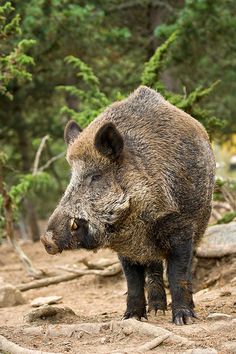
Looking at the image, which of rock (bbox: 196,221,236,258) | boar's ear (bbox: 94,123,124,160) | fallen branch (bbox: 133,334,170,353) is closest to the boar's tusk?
boar's ear (bbox: 94,123,124,160)

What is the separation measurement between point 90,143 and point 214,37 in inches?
429

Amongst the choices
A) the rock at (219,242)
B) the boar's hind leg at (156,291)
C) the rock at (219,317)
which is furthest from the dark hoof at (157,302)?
the rock at (219,242)

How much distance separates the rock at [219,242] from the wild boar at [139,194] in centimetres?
273

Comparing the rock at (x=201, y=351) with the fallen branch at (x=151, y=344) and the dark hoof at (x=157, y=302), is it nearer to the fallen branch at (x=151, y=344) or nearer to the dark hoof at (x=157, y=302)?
the fallen branch at (x=151, y=344)

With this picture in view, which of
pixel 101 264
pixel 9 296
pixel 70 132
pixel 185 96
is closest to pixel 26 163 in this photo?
pixel 101 264

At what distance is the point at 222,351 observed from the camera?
5.34 m

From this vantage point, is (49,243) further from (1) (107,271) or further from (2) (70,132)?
(1) (107,271)

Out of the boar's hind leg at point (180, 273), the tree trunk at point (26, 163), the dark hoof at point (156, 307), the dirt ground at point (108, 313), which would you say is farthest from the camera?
the tree trunk at point (26, 163)

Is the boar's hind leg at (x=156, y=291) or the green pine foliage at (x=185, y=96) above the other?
the green pine foliage at (x=185, y=96)

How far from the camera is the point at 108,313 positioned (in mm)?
8617

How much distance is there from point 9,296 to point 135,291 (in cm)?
327

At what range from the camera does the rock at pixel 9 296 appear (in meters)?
9.81

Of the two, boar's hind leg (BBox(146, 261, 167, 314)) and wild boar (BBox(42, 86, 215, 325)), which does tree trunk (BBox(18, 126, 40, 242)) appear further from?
wild boar (BBox(42, 86, 215, 325))

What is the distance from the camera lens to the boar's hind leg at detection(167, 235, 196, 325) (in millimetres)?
6746
